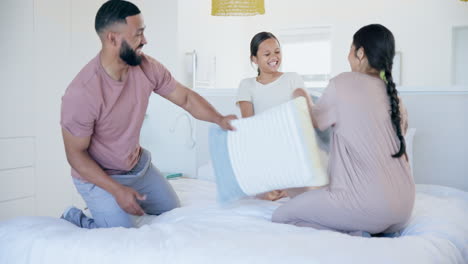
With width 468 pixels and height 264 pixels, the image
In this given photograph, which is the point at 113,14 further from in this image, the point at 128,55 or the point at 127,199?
the point at 127,199

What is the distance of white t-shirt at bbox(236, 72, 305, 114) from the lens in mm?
2361

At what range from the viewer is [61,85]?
341 cm

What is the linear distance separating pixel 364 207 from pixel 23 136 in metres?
2.42

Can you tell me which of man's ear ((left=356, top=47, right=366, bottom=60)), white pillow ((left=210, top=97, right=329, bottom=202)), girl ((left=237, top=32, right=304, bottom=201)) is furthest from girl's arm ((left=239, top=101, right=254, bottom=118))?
man's ear ((left=356, top=47, right=366, bottom=60))

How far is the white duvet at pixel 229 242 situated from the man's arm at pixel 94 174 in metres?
0.18

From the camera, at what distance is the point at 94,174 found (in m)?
1.77

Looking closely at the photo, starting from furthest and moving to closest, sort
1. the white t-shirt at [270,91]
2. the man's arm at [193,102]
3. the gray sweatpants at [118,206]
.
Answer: the white t-shirt at [270,91], the man's arm at [193,102], the gray sweatpants at [118,206]

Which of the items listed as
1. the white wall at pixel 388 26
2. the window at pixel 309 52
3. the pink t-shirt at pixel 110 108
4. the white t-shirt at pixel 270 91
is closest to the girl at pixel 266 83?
the white t-shirt at pixel 270 91

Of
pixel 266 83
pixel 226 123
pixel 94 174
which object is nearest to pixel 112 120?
pixel 94 174

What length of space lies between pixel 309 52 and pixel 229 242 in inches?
215

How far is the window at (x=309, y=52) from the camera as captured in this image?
21.0 feet

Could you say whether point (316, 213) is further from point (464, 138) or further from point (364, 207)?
point (464, 138)

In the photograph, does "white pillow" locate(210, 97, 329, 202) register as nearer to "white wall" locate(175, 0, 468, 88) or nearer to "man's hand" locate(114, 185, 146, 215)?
"man's hand" locate(114, 185, 146, 215)

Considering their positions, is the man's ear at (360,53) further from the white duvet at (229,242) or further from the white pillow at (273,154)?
the white duvet at (229,242)
